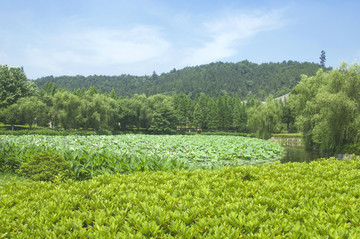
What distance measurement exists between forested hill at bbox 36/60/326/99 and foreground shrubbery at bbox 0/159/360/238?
5245 inches

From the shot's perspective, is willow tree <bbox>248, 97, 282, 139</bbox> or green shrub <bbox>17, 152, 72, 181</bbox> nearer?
green shrub <bbox>17, 152, 72, 181</bbox>

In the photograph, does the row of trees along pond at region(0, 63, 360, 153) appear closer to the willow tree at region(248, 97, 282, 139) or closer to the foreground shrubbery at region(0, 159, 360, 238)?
the willow tree at region(248, 97, 282, 139)

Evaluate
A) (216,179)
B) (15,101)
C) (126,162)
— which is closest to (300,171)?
(216,179)

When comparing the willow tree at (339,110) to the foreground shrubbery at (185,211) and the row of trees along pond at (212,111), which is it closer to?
the row of trees along pond at (212,111)

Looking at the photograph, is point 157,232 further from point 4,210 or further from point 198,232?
point 4,210

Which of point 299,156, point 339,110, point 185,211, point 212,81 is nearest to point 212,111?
point 299,156

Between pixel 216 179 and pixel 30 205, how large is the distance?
8.43 ft

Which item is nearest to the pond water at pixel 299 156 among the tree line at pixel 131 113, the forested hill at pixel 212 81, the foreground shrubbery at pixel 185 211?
the tree line at pixel 131 113

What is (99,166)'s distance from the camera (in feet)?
21.5

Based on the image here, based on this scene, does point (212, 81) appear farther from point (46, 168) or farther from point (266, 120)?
point (46, 168)

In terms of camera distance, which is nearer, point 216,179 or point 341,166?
point 216,179

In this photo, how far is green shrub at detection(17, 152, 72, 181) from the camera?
6.37 m

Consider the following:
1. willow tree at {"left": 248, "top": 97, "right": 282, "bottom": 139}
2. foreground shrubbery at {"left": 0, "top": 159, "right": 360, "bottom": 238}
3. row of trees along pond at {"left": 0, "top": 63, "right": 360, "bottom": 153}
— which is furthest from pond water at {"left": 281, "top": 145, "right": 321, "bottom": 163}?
foreground shrubbery at {"left": 0, "top": 159, "right": 360, "bottom": 238}

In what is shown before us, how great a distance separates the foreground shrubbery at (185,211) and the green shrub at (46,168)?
2.88 meters
